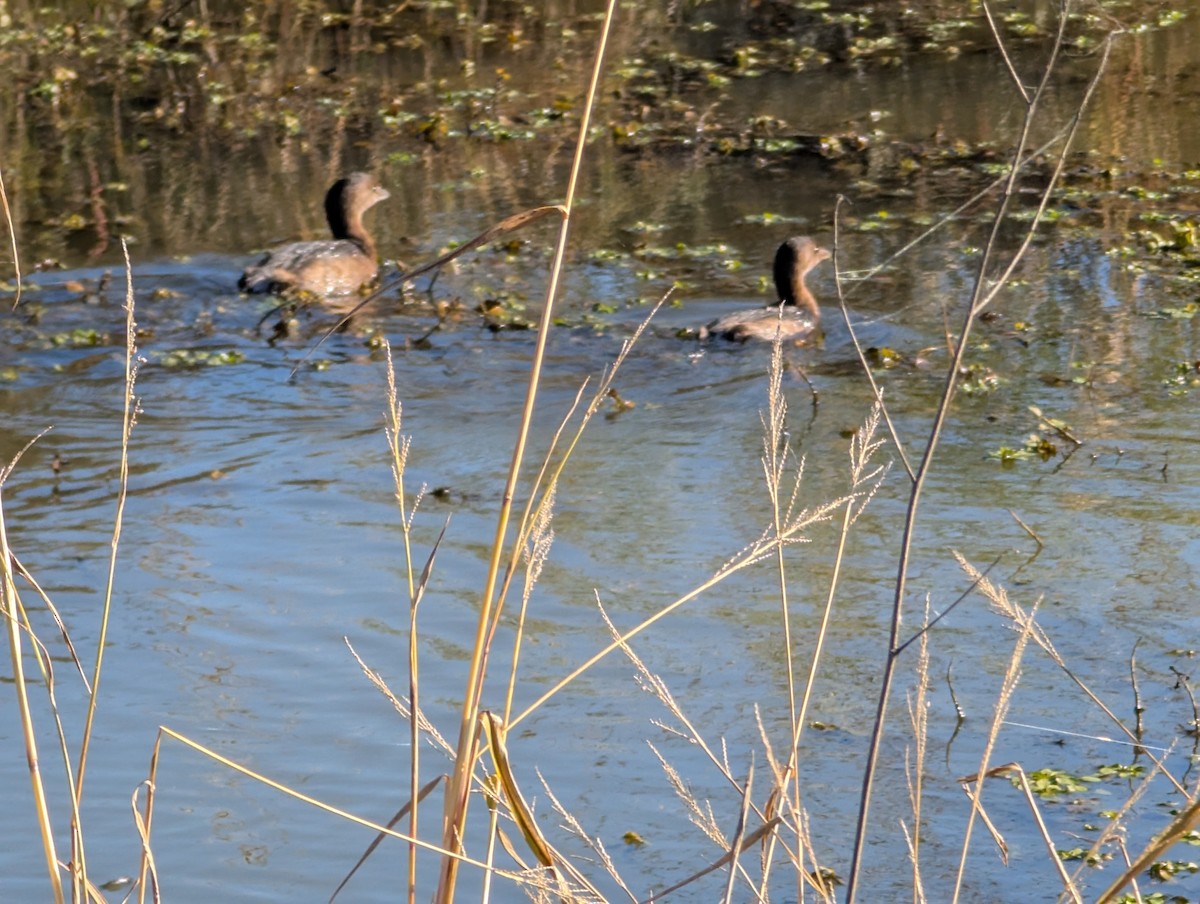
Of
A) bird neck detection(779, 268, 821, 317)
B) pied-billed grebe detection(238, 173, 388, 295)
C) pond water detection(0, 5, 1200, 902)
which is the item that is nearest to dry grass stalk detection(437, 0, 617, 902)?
pond water detection(0, 5, 1200, 902)

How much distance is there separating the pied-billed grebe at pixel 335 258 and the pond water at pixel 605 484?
294 millimetres

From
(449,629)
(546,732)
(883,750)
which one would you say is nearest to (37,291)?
(449,629)

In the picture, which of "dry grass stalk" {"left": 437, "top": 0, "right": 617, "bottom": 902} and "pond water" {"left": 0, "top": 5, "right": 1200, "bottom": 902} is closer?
"dry grass stalk" {"left": 437, "top": 0, "right": 617, "bottom": 902}

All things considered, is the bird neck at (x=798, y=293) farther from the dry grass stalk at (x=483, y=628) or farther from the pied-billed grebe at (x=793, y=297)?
the dry grass stalk at (x=483, y=628)

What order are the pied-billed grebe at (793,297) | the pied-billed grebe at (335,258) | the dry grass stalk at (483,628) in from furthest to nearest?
the pied-billed grebe at (335,258) → the pied-billed grebe at (793,297) → the dry grass stalk at (483,628)

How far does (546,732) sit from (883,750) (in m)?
1.01

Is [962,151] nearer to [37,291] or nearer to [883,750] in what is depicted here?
[37,291]

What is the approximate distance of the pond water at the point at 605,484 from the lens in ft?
16.5

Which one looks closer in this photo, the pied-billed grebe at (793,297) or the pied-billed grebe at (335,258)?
the pied-billed grebe at (793,297)

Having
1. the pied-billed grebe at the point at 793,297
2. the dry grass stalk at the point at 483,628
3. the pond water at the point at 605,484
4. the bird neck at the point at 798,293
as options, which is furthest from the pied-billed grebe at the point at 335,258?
the dry grass stalk at the point at 483,628

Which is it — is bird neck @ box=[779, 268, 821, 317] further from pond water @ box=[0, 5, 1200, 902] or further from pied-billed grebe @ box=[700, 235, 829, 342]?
pond water @ box=[0, 5, 1200, 902]

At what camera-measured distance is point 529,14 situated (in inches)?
725

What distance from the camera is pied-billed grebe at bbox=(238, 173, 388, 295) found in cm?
1080

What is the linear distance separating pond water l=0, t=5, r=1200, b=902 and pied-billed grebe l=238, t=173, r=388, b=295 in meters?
0.29
